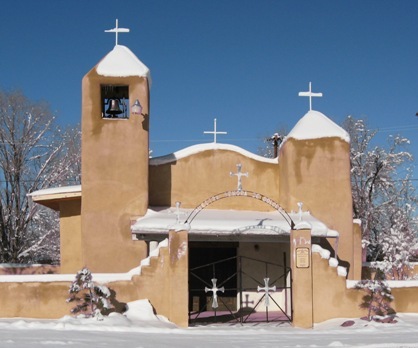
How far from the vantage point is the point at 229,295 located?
20.4 metres

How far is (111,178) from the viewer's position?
64.6ft

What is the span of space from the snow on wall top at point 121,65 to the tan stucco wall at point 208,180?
312 centimetres

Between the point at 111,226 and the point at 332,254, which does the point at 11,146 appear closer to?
the point at 111,226

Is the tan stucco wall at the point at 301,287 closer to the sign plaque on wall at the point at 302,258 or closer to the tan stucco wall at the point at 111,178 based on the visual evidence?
the sign plaque on wall at the point at 302,258

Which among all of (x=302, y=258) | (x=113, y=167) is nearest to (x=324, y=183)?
(x=302, y=258)

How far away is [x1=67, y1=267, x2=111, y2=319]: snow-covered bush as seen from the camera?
15.2 metres

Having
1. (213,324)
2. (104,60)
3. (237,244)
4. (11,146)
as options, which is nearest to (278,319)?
(213,324)

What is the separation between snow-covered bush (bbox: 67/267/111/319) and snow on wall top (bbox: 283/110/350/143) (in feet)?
29.6

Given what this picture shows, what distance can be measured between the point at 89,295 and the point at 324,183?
30.1 ft

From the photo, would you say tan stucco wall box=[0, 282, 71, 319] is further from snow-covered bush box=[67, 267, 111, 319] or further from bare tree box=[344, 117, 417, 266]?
bare tree box=[344, 117, 417, 266]

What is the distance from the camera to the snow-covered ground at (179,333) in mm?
12102

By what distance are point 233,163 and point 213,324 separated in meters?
6.63

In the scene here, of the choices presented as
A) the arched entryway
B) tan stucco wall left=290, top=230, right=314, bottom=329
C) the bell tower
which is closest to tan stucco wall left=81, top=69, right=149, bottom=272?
the bell tower

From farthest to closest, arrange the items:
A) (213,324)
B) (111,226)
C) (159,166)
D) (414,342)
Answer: (159,166) < (111,226) < (213,324) < (414,342)
